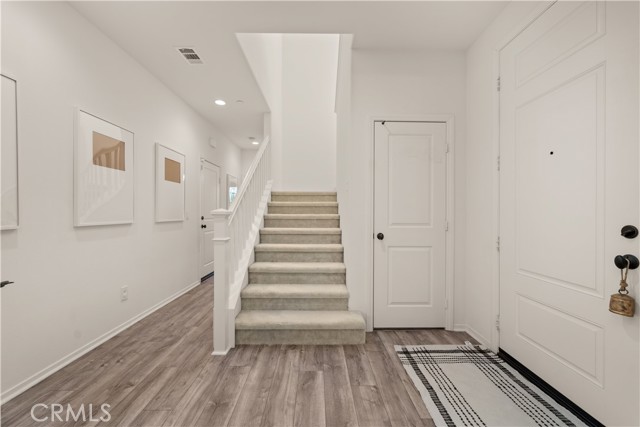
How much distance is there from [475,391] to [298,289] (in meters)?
1.57

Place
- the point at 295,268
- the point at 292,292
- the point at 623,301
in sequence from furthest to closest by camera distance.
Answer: the point at 295,268
the point at 292,292
the point at 623,301

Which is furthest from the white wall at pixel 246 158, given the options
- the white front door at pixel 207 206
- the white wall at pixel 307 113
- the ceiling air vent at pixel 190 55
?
the ceiling air vent at pixel 190 55

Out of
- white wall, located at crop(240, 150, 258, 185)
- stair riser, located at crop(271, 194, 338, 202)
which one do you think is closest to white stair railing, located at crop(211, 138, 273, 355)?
stair riser, located at crop(271, 194, 338, 202)

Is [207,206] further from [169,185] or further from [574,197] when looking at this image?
[574,197]

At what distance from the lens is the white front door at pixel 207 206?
15.3ft

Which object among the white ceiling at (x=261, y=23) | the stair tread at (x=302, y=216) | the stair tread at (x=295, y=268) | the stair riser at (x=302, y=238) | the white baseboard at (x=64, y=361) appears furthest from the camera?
the stair tread at (x=302, y=216)

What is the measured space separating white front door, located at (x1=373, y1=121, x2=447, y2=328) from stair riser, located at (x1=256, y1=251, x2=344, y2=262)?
1.96ft

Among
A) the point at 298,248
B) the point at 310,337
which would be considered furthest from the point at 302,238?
the point at 310,337

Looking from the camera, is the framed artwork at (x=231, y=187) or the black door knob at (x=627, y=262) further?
the framed artwork at (x=231, y=187)

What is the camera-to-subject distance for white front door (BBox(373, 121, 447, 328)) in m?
2.75

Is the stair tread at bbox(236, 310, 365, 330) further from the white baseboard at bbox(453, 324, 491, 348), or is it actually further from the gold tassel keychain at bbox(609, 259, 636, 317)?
the gold tassel keychain at bbox(609, 259, 636, 317)

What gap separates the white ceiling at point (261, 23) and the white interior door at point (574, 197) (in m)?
0.52

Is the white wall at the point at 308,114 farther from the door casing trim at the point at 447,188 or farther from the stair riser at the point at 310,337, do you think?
A: the stair riser at the point at 310,337

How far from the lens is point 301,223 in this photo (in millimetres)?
3873
